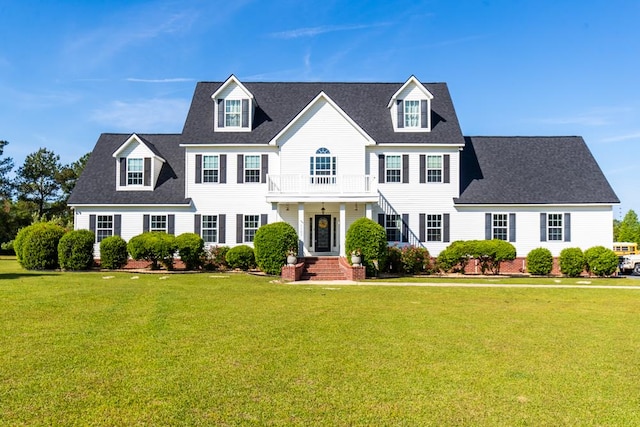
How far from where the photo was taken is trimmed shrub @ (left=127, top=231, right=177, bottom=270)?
24750 millimetres

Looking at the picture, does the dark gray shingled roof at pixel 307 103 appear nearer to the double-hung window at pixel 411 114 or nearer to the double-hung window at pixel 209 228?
the double-hung window at pixel 411 114

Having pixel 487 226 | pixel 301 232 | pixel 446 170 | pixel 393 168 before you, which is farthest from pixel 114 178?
pixel 487 226

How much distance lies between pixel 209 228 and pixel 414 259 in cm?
1156

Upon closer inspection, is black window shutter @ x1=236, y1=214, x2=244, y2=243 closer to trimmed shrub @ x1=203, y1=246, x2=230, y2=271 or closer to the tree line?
trimmed shrub @ x1=203, y1=246, x2=230, y2=271

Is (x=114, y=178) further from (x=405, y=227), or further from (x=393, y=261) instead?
(x=405, y=227)

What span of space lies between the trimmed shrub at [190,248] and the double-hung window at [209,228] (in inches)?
67.7

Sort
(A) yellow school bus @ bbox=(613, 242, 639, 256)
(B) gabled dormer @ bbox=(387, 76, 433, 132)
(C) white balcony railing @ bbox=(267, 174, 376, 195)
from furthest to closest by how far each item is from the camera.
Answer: (A) yellow school bus @ bbox=(613, 242, 639, 256) → (B) gabled dormer @ bbox=(387, 76, 433, 132) → (C) white balcony railing @ bbox=(267, 174, 376, 195)

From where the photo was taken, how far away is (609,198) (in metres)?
27.4

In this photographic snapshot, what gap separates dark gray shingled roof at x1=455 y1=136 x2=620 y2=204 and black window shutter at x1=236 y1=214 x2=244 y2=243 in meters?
12.3

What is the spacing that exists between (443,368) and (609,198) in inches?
979

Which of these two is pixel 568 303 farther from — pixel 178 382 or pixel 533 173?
pixel 533 173

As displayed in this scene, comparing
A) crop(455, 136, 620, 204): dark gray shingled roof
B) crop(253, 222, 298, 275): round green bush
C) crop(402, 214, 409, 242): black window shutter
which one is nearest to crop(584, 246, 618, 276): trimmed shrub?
crop(455, 136, 620, 204): dark gray shingled roof

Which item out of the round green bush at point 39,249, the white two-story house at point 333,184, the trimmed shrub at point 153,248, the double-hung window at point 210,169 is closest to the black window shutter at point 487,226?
the white two-story house at point 333,184

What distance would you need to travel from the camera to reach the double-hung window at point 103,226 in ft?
91.2
